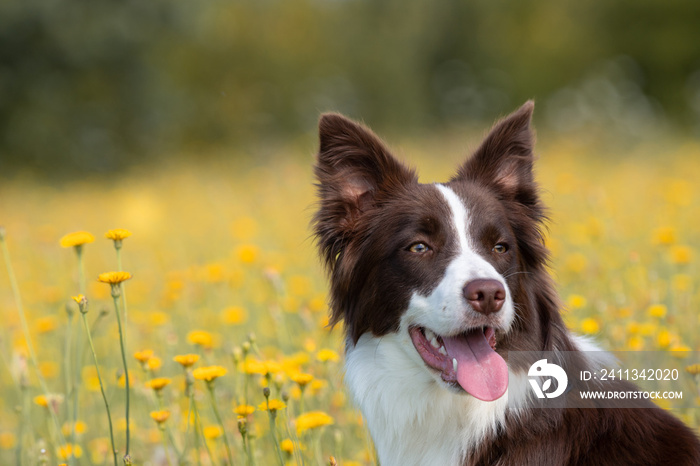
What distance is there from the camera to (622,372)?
284 centimetres

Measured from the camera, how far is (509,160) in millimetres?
3160

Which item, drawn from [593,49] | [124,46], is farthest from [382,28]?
[124,46]

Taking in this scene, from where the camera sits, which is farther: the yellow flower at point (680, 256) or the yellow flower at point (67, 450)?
the yellow flower at point (680, 256)

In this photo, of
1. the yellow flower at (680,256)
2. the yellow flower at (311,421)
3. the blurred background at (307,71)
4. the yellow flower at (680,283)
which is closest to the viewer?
the yellow flower at (311,421)

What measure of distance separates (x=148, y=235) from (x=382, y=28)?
24730mm

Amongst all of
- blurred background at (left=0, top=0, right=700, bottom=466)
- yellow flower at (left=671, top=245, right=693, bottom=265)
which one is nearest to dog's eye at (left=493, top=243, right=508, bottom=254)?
blurred background at (left=0, top=0, right=700, bottom=466)

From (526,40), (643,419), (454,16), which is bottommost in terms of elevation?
(643,419)

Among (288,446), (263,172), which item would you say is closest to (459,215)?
(288,446)

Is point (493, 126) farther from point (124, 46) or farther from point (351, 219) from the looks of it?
point (124, 46)

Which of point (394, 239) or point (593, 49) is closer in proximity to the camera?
point (394, 239)

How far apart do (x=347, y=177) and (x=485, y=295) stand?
982mm

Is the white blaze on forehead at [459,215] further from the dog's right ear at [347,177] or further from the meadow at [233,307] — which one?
the meadow at [233,307]

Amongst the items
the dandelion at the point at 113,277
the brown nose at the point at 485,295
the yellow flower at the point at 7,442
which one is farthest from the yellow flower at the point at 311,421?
the yellow flower at the point at 7,442

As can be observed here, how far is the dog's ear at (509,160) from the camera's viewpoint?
3.13m
